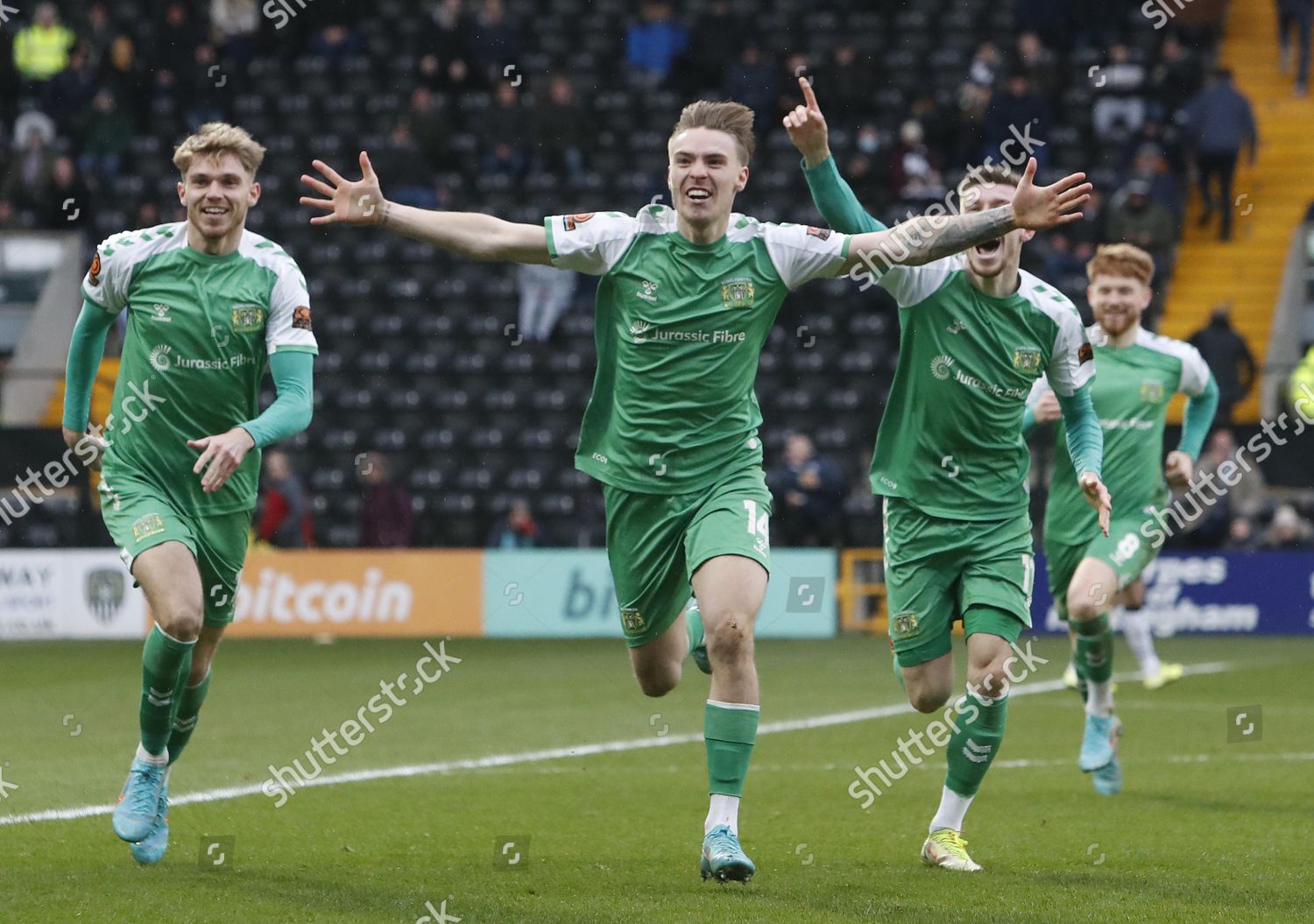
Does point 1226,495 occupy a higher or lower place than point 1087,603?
lower

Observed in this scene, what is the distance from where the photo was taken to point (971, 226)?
21.7 feet

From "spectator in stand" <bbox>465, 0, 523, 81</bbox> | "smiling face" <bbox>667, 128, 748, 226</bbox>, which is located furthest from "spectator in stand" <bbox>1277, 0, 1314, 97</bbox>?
"smiling face" <bbox>667, 128, 748, 226</bbox>

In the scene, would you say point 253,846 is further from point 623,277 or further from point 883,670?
point 883,670

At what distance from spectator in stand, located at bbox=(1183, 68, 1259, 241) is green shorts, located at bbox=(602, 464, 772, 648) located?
16936 mm

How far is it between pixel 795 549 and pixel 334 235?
25.8 feet

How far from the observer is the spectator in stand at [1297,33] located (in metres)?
24.8

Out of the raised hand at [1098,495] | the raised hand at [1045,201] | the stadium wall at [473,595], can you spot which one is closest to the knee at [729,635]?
the raised hand at [1098,495]

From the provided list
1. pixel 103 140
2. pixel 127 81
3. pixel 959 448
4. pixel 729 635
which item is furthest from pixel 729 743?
pixel 127 81

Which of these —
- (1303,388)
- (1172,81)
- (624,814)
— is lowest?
(624,814)

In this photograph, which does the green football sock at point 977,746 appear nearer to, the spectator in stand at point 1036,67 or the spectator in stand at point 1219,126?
the spectator in stand at point 1036,67

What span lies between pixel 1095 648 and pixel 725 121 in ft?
13.1

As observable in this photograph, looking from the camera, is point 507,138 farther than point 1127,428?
Yes

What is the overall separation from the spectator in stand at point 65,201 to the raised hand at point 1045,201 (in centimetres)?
1880

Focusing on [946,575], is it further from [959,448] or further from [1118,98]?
[1118,98]
